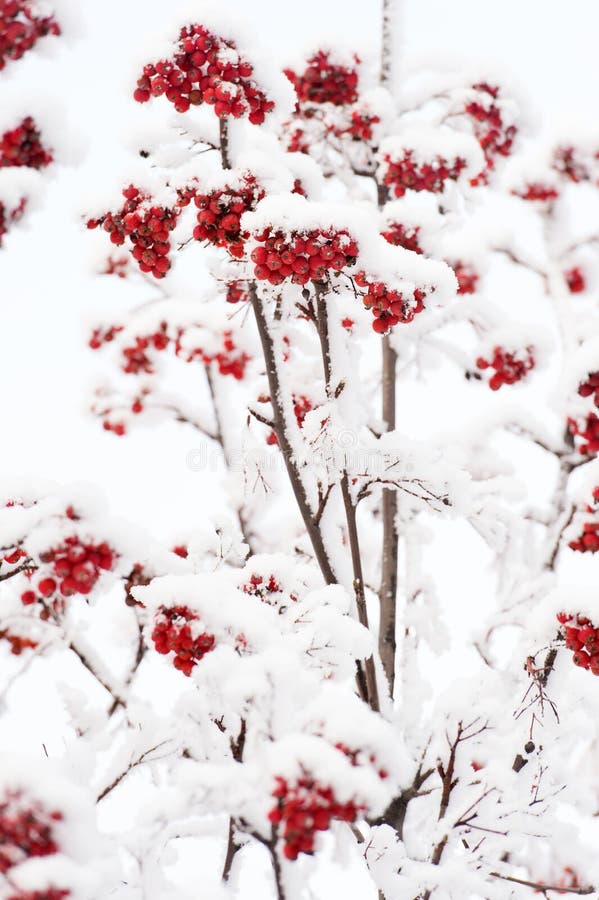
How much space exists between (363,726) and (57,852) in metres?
0.85

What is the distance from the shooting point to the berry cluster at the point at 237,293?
303 cm

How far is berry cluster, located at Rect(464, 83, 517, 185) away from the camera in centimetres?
446

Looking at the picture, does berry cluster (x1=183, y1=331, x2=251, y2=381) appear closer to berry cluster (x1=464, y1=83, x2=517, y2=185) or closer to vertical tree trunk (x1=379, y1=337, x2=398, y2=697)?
vertical tree trunk (x1=379, y1=337, x2=398, y2=697)

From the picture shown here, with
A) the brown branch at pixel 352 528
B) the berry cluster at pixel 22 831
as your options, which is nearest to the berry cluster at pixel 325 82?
the brown branch at pixel 352 528

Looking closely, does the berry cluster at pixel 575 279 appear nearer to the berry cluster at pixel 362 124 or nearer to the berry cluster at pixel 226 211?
the berry cluster at pixel 362 124

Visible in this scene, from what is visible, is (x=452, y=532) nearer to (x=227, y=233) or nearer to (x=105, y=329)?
(x=105, y=329)

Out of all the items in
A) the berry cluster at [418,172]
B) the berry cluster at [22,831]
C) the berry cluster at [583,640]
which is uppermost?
the berry cluster at [418,172]

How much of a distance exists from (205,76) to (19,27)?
126 cm

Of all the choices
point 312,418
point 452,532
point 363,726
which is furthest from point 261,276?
point 452,532

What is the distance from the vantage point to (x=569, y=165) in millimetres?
6070

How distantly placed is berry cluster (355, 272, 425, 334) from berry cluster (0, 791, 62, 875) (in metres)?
1.75

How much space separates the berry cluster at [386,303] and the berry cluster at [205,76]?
73 cm

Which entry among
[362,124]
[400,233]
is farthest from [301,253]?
[362,124]

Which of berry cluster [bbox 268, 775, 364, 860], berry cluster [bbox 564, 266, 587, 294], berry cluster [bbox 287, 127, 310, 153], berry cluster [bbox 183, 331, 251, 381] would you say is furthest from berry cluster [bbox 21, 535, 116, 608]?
berry cluster [bbox 564, 266, 587, 294]
